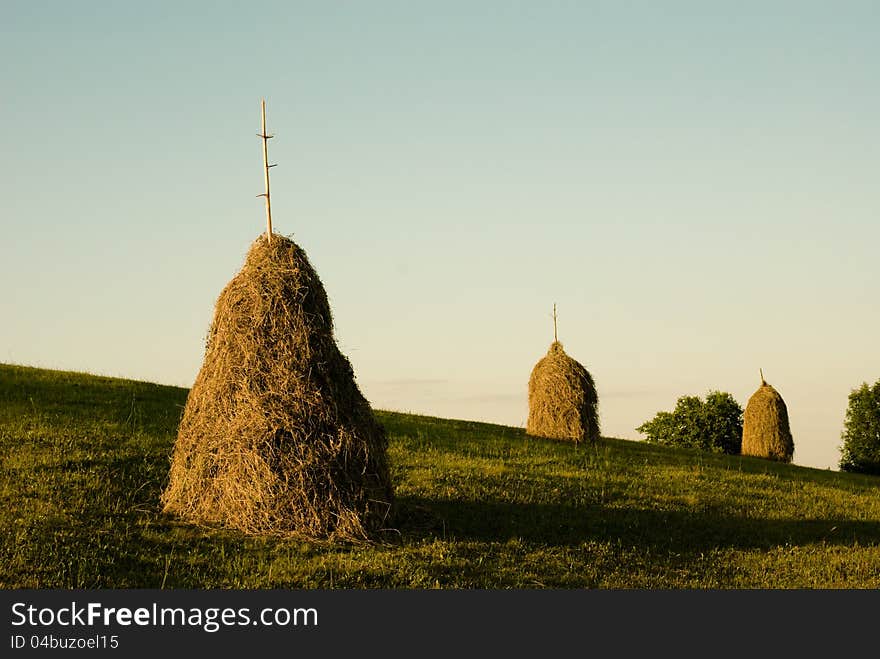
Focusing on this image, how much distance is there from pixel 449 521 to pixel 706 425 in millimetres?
40764

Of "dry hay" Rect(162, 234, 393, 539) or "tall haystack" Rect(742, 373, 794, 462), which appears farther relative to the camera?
"tall haystack" Rect(742, 373, 794, 462)

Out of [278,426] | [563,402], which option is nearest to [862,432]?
[563,402]

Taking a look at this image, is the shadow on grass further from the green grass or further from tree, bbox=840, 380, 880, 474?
tree, bbox=840, 380, 880, 474

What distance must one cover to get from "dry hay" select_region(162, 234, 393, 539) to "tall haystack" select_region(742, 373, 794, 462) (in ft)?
98.7

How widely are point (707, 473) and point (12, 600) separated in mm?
19513

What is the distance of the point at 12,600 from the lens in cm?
944

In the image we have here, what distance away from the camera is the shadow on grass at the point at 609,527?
14.6 m

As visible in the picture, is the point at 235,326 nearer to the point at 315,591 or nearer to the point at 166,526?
the point at 166,526

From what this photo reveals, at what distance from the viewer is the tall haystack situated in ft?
130

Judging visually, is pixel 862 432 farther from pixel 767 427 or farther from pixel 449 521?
pixel 449 521

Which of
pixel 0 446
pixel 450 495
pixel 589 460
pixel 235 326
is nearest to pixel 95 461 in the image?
pixel 0 446

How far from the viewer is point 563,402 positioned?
92.2 ft

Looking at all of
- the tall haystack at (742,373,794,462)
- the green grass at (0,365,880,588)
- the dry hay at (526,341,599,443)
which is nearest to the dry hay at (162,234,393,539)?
the green grass at (0,365,880,588)

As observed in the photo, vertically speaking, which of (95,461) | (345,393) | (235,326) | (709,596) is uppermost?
(235,326)
